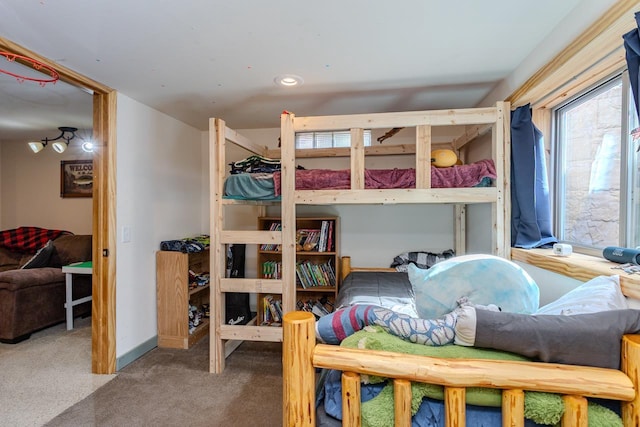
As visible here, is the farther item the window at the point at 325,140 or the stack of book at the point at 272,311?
the window at the point at 325,140

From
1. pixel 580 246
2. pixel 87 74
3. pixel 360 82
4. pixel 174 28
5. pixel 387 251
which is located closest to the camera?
pixel 174 28

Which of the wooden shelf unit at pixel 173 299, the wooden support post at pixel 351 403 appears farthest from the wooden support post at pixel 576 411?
the wooden shelf unit at pixel 173 299

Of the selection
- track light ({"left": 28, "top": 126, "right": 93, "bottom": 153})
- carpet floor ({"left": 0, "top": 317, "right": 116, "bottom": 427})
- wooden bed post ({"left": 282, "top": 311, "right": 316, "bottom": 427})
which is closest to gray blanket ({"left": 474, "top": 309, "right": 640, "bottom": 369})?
wooden bed post ({"left": 282, "top": 311, "right": 316, "bottom": 427})

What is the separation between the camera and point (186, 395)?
6.24ft

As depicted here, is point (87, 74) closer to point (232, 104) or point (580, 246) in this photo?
point (232, 104)

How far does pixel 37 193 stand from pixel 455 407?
5.52 meters

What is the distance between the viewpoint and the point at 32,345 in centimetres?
262

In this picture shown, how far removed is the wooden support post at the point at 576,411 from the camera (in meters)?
0.76

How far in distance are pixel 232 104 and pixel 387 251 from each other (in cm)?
205

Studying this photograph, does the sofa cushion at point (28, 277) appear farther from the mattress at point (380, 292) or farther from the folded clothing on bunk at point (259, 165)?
the mattress at point (380, 292)

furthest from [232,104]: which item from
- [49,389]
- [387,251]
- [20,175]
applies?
[20,175]

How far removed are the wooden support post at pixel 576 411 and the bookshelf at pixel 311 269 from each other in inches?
84.3

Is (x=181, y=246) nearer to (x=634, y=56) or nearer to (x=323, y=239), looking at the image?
(x=323, y=239)

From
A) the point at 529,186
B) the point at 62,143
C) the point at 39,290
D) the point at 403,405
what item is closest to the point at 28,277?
the point at 39,290
